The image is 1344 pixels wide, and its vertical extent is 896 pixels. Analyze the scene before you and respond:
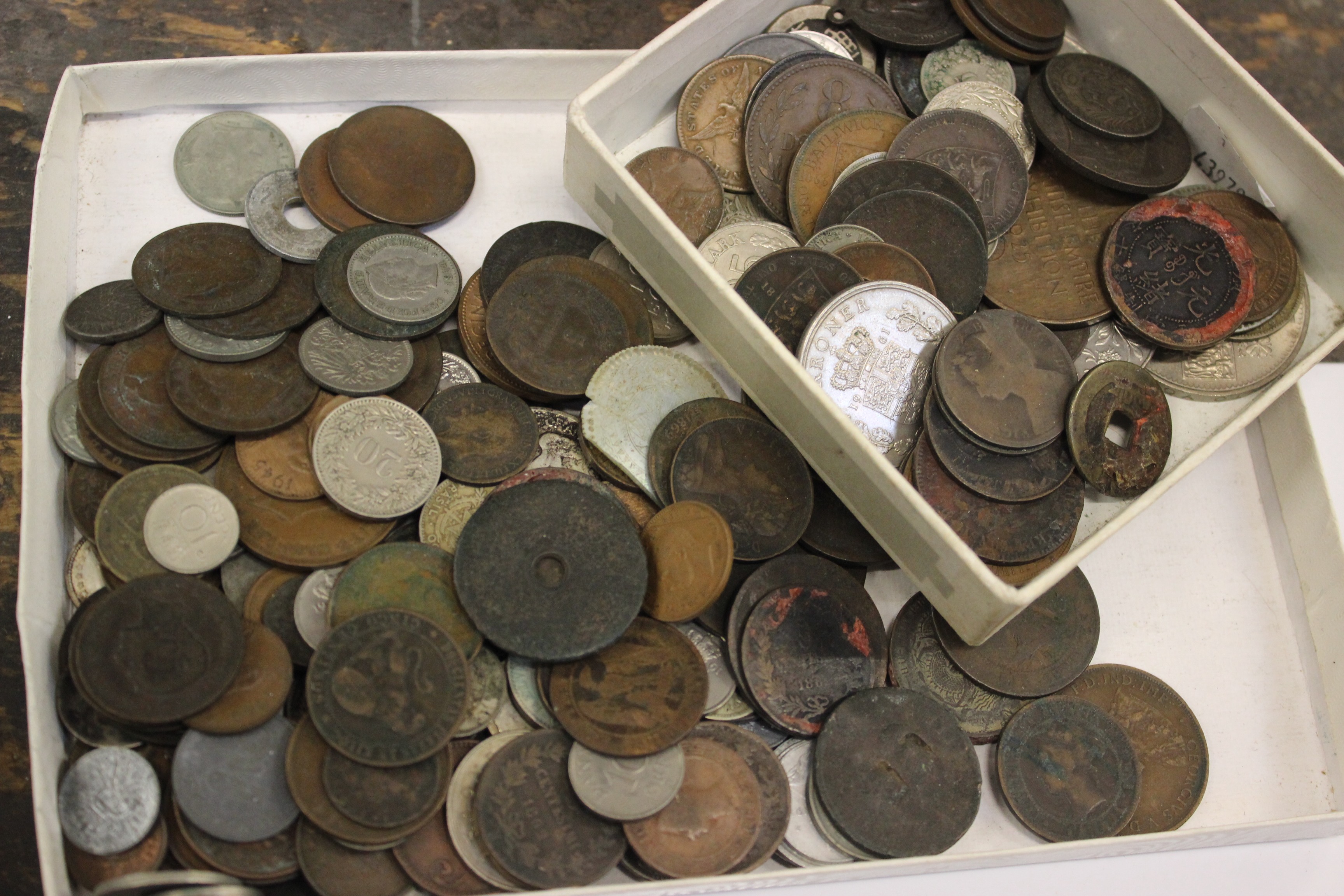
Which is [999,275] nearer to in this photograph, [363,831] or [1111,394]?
[1111,394]

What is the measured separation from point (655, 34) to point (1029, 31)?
126 centimetres

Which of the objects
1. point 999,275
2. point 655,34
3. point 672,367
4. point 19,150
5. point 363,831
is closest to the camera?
point 363,831

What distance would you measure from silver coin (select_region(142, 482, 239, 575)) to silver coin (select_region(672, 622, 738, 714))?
3.52ft

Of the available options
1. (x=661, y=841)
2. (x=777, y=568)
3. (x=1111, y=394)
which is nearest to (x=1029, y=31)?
(x=1111, y=394)

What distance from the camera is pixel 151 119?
2975 mm

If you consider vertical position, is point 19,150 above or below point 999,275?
above

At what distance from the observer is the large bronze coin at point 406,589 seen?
2355mm

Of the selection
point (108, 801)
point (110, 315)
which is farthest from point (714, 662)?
point (110, 315)

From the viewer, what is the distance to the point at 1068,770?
2.52 m

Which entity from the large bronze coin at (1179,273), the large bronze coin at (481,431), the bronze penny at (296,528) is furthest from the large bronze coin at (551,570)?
the large bronze coin at (1179,273)

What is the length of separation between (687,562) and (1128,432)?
49.6 inches

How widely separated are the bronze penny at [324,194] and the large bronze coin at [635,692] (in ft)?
4.45

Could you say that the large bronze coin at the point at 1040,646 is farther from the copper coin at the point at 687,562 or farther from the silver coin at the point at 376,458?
the silver coin at the point at 376,458

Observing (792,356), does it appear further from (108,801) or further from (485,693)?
(108,801)
